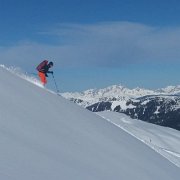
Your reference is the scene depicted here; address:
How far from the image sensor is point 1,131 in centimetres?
717

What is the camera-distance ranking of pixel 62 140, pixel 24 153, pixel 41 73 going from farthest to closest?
pixel 41 73, pixel 62 140, pixel 24 153

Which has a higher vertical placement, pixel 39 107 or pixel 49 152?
pixel 39 107

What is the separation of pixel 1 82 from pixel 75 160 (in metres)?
4.54

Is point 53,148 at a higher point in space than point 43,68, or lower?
lower

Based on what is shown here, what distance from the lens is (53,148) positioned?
8.21m

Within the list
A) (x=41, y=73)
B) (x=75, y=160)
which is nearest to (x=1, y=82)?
(x=75, y=160)

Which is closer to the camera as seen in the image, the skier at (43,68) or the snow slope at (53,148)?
the snow slope at (53,148)

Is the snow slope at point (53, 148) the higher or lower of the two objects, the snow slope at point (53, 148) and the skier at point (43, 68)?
the lower

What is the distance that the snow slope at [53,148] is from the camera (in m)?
6.27

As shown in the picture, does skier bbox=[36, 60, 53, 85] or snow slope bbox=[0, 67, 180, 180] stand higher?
skier bbox=[36, 60, 53, 85]

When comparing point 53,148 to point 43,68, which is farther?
point 43,68

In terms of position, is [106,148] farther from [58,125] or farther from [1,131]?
[1,131]

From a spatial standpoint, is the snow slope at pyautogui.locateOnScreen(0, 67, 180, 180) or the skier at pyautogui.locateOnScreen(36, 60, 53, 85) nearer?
the snow slope at pyautogui.locateOnScreen(0, 67, 180, 180)

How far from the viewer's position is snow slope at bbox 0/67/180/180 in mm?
6270
